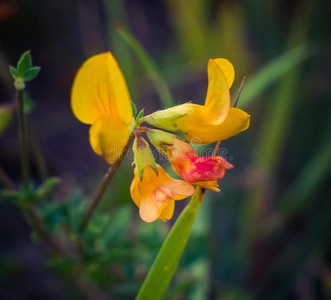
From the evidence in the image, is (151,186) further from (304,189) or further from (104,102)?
(304,189)

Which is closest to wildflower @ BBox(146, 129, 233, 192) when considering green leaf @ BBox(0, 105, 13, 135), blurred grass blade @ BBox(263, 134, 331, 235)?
green leaf @ BBox(0, 105, 13, 135)

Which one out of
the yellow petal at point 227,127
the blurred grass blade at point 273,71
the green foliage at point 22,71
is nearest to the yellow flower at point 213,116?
the yellow petal at point 227,127

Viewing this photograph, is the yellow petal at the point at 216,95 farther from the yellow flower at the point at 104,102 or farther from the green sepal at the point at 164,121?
the yellow flower at the point at 104,102

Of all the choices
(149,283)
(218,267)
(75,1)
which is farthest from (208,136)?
(75,1)

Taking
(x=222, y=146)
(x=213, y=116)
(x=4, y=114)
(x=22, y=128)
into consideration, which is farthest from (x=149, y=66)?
(x=222, y=146)

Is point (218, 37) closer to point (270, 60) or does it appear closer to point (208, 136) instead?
point (270, 60)

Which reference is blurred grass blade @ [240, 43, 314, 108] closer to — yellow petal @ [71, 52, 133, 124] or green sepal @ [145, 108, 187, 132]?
green sepal @ [145, 108, 187, 132]

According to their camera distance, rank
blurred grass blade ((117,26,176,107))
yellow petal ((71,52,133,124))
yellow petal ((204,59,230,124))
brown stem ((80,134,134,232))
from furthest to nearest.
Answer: blurred grass blade ((117,26,176,107)) < brown stem ((80,134,134,232)) < yellow petal ((204,59,230,124)) < yellow petal ((71,52,133,124))
